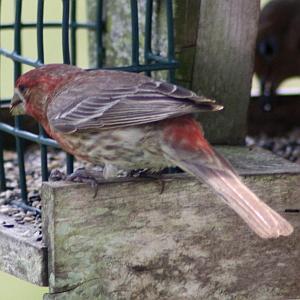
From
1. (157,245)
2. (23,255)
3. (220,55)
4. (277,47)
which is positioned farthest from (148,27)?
(277,47)

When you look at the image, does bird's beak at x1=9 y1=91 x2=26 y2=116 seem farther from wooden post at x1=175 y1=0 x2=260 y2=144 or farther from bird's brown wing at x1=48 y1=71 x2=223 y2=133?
wooden post at x1=175 y1=0 x2=260 y2=144

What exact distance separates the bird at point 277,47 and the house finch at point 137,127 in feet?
11.4

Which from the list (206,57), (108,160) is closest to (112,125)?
(108,160)

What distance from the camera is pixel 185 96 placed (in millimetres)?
3223

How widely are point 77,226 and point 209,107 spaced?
2.39ft

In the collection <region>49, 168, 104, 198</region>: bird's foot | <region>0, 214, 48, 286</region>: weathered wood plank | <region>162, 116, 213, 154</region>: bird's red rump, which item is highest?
<region>162, 116, 213, 154</region>: bird's red rump

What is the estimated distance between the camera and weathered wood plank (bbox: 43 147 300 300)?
125 inches

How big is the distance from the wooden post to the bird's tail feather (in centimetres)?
123

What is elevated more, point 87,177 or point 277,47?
point 87,177

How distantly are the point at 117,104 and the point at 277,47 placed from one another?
3.91 metres

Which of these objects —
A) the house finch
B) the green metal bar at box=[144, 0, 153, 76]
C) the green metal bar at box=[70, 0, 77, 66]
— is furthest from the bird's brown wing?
the green metal bar at box=[70, 0, 77, 66]

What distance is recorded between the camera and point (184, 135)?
3.21m

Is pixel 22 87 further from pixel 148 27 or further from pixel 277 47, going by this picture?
pixel 277 47

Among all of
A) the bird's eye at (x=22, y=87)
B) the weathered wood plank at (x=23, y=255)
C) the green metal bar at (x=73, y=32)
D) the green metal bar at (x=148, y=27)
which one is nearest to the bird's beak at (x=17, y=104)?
the bird's eye at (x=22, y=87)
